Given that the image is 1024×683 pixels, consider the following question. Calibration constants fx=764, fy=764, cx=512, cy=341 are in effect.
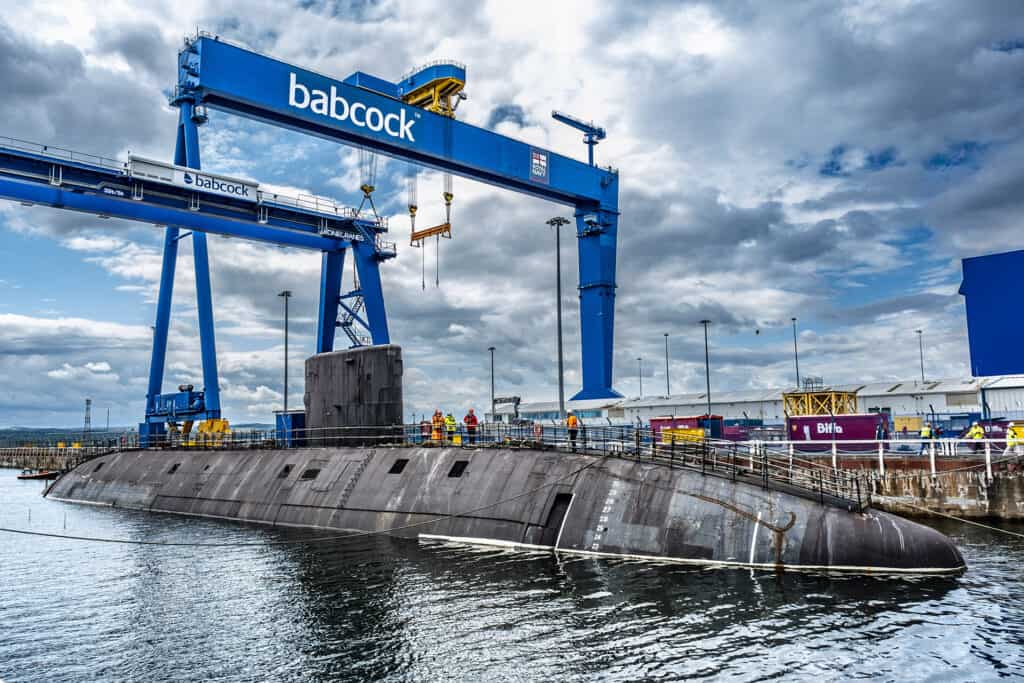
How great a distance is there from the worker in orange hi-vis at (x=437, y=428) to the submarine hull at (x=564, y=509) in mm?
777

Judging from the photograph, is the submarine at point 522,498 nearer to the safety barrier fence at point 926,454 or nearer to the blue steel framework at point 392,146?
the safety barrier fence at point 926,454

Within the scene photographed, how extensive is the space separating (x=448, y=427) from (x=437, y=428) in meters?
1.14

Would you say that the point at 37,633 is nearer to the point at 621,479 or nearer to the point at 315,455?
the point at 621,479

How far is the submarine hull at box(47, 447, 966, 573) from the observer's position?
51.2 ft

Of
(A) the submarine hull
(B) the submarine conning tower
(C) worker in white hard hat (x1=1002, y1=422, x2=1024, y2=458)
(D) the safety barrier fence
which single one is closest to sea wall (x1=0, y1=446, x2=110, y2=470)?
(A) the submarine hull

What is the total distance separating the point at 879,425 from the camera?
3362cm

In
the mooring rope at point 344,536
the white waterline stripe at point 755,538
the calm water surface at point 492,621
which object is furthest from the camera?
the mooring rope at point 344,536

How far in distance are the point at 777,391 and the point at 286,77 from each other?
171 feet

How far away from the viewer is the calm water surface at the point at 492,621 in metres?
10.7

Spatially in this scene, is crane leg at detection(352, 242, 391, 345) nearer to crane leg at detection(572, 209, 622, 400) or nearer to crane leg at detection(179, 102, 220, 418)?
crane leg at detection(179, 102, 220, 418)

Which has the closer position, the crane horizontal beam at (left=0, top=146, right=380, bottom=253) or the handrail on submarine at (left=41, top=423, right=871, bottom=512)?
the handrail on submarine at (left=41, top=423, right=871, bottom=512)

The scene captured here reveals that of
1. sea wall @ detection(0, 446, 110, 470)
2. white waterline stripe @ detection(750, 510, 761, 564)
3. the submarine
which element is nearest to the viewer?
the submarine

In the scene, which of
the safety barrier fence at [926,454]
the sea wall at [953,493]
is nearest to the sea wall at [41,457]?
the safety barrier fence at [926,454]

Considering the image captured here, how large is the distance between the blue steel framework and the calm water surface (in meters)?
22.1
